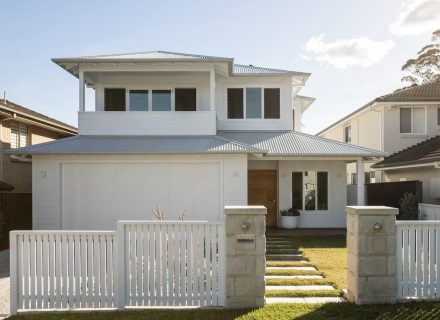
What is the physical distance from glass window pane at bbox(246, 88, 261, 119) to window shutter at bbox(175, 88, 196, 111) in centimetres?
246

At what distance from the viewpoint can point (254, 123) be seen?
1684 centimetres

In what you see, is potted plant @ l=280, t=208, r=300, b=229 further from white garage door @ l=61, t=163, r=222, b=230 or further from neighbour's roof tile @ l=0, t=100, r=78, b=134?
neighbour's roof tile @ l=0, t=100, r=78, b=134

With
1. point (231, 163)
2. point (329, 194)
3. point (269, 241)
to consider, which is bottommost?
point (269, 241)

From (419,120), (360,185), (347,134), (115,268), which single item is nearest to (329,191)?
(360,185)

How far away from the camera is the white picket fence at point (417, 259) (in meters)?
6.53

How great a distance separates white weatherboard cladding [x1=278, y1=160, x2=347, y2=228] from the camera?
1627 centimetres

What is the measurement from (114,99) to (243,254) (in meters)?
11.5

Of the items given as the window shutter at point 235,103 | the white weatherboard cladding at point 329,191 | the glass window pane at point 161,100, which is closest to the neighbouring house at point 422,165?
the white weatherboard cladding at point 329,191

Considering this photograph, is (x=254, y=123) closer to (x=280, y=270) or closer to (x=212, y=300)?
(x=280, y=270)

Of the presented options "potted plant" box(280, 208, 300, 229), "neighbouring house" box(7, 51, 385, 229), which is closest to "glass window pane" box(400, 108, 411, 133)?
"neighbouring house" box(7, 51, 385, 229)

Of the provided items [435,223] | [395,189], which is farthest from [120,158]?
[395,189]

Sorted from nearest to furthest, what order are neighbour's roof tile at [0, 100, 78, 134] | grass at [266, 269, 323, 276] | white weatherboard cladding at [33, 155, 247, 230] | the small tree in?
1. grass at [266, 269, 323, 276]
2. white weatherboard cladding at [33, 155, 247, 230]
3. the small tree
4. neighbour's roof tile at [0, 100, 78, 134]

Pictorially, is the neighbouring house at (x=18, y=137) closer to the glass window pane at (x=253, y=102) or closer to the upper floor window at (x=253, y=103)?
the upper floor window at (x=253, y=103)

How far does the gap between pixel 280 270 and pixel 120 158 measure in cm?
697
